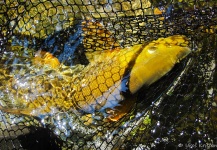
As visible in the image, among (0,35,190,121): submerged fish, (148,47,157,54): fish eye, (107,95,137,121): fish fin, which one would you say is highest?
(148,47,157,54): fish eye

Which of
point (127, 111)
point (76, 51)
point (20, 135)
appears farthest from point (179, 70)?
point (20, 135)

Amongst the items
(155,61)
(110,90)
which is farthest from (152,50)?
(110,90)

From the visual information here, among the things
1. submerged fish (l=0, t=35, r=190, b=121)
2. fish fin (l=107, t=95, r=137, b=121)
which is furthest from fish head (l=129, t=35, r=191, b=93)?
fish fin (l=107, t=95, r=137, b=121)

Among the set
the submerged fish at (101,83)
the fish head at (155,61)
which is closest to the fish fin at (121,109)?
the submerged fish at (101,83)

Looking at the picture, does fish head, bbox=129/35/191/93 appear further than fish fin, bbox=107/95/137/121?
No

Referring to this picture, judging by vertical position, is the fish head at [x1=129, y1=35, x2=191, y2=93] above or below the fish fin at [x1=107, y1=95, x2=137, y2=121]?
above

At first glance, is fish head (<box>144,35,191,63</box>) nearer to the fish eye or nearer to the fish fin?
the fish eye

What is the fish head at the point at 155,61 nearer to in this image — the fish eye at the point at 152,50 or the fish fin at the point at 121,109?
the fish eye at the point at 152,50
